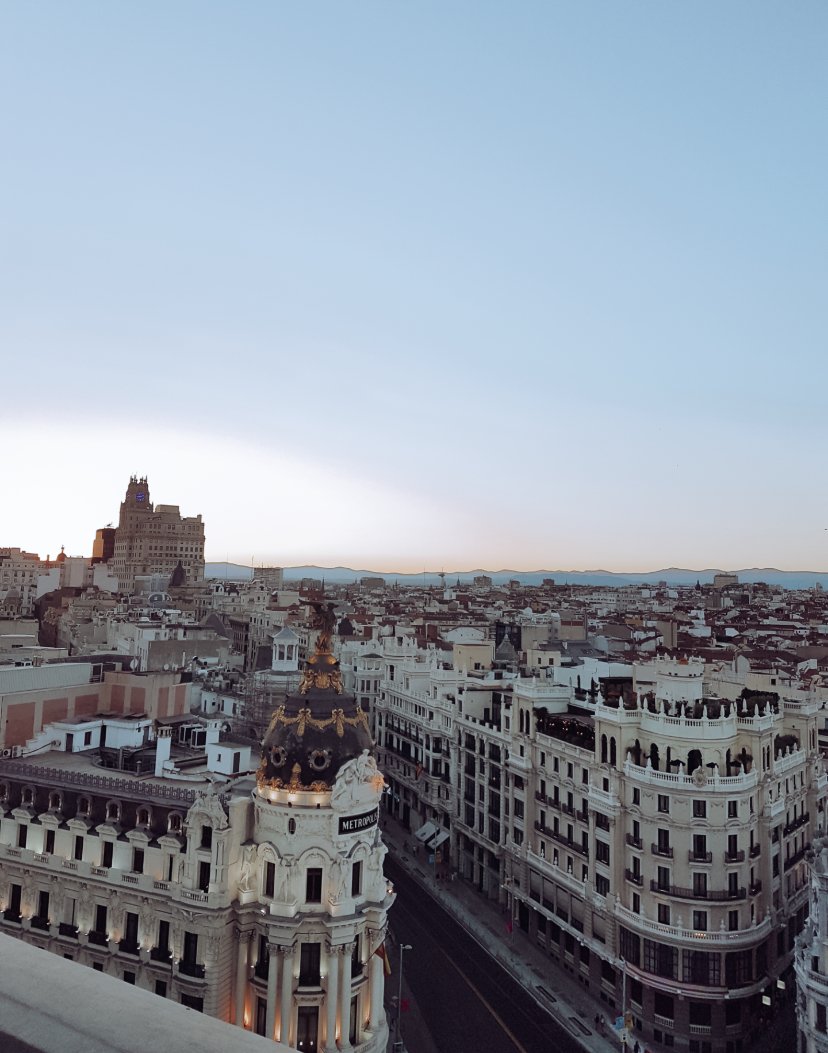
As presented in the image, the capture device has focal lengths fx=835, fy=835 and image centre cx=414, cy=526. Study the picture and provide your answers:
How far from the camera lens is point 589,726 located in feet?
198

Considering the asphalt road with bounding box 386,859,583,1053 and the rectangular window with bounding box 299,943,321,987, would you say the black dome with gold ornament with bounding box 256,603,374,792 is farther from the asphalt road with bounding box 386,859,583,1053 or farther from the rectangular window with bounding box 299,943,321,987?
the asphalt road with bounding box 386,859,583,1053

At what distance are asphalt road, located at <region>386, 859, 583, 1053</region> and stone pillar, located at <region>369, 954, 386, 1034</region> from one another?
6.88m

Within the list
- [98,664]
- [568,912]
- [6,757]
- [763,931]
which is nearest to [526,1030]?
[568,912]

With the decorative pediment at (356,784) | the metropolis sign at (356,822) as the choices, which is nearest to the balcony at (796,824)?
the metropolis sign at (356,822)

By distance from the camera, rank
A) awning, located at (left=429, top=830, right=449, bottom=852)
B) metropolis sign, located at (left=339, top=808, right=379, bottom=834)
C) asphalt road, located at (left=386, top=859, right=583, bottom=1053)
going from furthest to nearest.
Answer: awning, located at (left=429, top=830, right=449, bottom=852)
asphalt road, located at (left=386, top=859, right=583, bottom=1053)
metropolis sign, located at (left=339, top=808, right=379, bottom=834)

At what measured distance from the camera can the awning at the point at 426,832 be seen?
262ft

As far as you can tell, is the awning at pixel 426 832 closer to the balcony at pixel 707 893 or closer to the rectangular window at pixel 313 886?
the balcony at pixel 707 893

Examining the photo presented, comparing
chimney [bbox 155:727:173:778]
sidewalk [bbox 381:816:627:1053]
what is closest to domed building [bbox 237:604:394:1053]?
sidewalk [bbox 381:816:627:1053]

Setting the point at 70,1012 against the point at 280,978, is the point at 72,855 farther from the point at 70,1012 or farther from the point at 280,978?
the point at 70,1012

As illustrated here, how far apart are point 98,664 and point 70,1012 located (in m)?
68.1

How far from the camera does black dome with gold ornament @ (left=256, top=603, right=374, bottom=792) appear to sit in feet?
142

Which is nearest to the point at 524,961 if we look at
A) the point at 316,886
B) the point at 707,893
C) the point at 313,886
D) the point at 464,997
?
the point at 464,997

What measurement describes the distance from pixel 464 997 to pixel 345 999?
15.1 meters

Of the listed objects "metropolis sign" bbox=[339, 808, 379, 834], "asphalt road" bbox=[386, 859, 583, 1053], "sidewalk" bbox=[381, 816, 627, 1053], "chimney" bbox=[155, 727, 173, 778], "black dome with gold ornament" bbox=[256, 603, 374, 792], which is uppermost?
"black dome with gold ornament" bbox=[256, 603, 374, 792]
